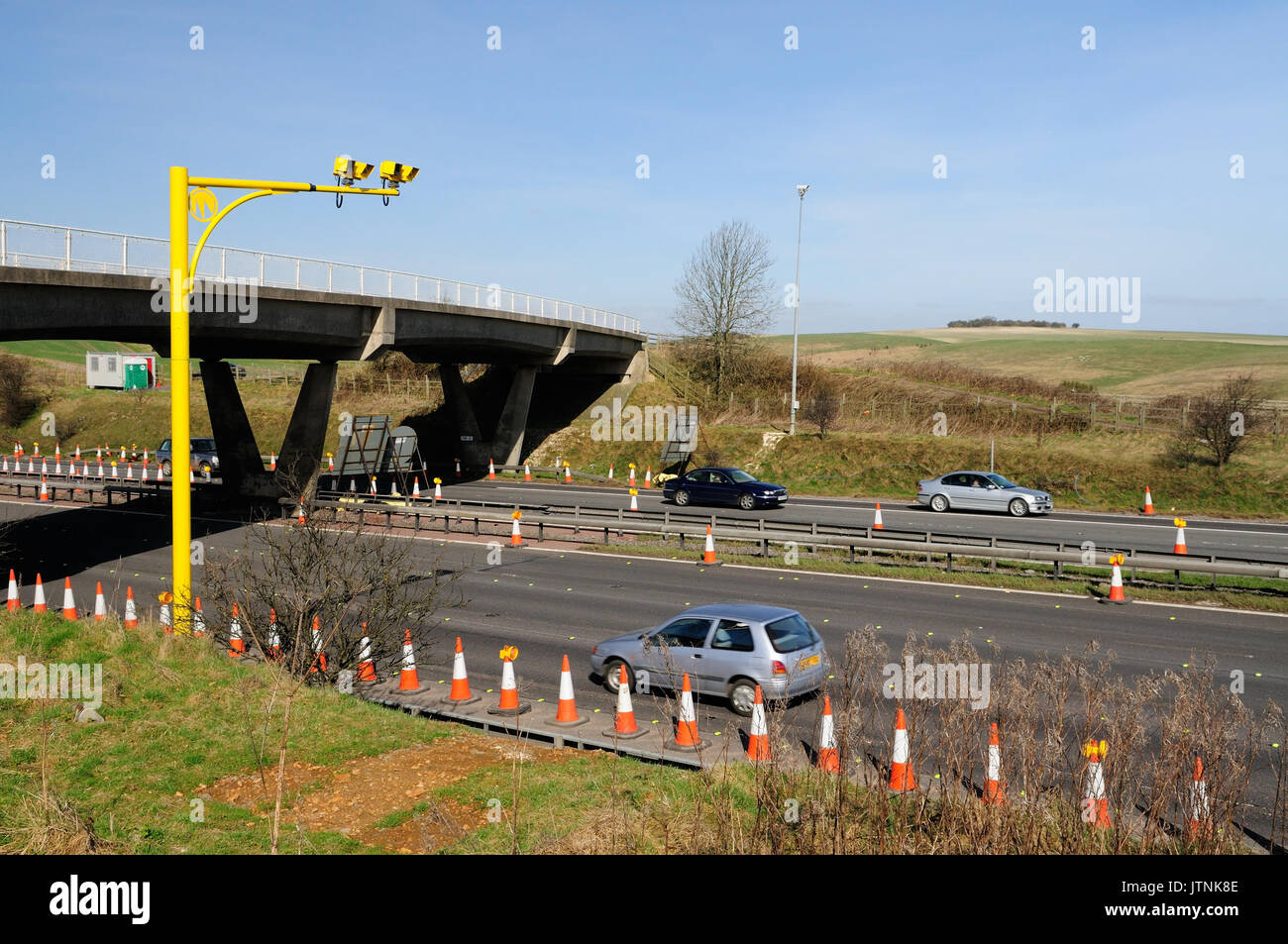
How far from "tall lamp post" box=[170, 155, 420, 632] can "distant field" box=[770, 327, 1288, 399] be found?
5268cm

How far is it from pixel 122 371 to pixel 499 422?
2375 centimetres

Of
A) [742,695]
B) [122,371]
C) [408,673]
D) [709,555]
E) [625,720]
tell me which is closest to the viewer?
[625,720]

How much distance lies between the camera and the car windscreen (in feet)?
41.4

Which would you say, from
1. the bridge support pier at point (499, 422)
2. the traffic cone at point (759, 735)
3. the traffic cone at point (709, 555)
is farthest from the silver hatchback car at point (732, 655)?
the bridge support pier at point (499, 422)

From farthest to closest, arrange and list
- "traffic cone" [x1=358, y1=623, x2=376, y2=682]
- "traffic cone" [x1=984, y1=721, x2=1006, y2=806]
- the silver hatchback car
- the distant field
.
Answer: the distant field
"traffic cone" [x1=358, y1=623, x2=376, y2=682]
the silver hatchback car
"traffic cone" [x1=984, y1=721, x2=1006, y2=806]

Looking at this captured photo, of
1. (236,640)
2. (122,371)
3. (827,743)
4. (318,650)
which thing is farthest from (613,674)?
(122,371)

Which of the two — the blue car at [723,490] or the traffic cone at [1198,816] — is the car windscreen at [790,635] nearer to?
the traffic cone at [1198,816]

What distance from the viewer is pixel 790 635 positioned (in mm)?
12859

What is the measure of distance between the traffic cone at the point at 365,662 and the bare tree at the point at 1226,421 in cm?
3540

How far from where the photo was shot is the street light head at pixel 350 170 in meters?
14.4

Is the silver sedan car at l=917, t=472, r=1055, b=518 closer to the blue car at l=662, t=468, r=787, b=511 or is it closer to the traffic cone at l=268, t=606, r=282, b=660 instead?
the blue car at l=662, t=468, r=787, b=511

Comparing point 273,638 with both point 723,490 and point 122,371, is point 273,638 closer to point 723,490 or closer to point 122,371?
point 723,490

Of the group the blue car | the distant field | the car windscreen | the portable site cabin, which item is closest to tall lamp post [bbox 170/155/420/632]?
the car windscreen
